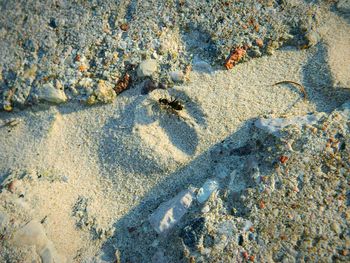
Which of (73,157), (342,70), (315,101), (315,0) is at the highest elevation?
(315,0)

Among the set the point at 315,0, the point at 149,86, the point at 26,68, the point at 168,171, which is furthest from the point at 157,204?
the point at 315,0

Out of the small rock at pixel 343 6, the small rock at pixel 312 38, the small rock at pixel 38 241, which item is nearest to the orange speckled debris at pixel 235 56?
the small rock at pixel 312 38

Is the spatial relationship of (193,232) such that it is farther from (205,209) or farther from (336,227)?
(336,227)

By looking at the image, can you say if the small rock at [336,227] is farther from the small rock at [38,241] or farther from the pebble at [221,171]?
the small rock at [38,241]

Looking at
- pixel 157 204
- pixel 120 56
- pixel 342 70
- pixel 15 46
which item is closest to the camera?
pixel 157 204

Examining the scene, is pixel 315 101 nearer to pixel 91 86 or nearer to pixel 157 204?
pixel 157 204

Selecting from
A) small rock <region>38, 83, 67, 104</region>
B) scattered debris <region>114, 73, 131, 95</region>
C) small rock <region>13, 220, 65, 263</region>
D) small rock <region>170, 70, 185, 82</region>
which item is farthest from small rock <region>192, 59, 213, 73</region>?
small rock <region>13, 220, 65, 263</region>

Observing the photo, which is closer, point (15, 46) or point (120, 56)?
point (120, 56)
